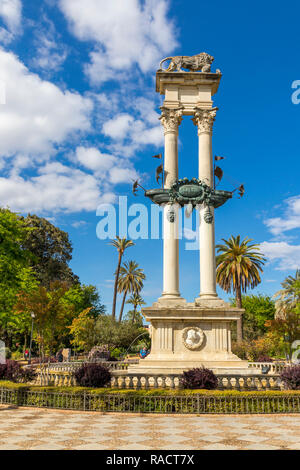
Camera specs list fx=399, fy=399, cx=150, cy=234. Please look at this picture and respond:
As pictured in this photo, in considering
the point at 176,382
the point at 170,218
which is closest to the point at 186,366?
the point at 176,382

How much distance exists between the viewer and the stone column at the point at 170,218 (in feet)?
75.5

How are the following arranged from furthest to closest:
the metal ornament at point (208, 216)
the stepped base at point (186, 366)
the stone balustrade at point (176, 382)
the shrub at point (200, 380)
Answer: the metal ornament at point (208, 216) → the stepped base at point (186, 366) → the stone balustrade at point (176, 382) → the shrub at point (200, 380)

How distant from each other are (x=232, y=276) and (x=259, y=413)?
1565 inches

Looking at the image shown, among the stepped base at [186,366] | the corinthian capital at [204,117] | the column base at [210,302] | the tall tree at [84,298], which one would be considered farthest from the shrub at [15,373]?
the tall tree at [84,298]

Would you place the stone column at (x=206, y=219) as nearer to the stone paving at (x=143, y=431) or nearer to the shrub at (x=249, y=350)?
the stone paving at (x=143, y=431)

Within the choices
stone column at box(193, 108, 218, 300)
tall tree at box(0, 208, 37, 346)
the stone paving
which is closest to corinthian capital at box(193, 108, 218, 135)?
stone column at box(193, 108, 218, 300)

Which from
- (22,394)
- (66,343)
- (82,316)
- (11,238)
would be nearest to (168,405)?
(22,394)

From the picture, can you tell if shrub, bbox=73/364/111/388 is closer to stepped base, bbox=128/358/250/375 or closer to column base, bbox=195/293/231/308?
stepped base, bbox=128/358/250/375

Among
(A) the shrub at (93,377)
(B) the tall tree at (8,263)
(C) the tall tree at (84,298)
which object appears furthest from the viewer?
(C) the tall tree at (84,298)

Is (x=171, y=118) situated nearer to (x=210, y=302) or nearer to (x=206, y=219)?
(x=206, y=219)

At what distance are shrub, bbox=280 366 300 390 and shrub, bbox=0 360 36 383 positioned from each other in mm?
10972

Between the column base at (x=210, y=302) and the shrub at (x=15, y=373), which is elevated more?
the column base at (x=210, y=302)

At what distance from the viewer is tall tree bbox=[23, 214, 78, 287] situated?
219ft

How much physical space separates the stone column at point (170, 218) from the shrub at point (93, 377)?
23.4ft
